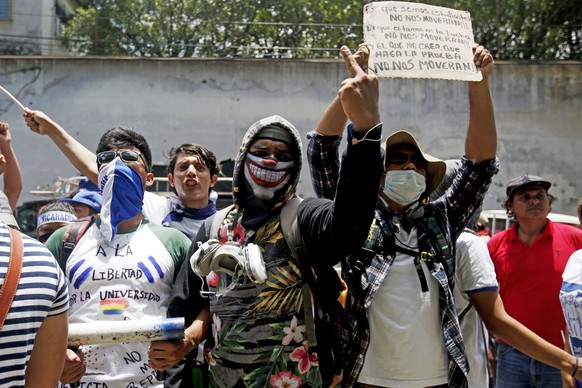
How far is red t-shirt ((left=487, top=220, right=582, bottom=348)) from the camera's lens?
505cm

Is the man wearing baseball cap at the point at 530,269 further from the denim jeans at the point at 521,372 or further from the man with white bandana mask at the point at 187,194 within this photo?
the man with white bandana mask at the point at 187,194

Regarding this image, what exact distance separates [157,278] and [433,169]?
4.61 ft

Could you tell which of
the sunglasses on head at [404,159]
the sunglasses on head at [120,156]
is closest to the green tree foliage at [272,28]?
the sunglasses on head at [120,156]

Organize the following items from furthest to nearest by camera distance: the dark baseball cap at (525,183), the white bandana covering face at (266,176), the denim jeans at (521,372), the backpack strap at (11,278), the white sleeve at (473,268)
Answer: the dark baseball cap at (525,183)
the denim jeans at (521,372)
the white sleeve at (473,268)
the white bandana covering face at (266,176)
the backpack strap at (11,278)

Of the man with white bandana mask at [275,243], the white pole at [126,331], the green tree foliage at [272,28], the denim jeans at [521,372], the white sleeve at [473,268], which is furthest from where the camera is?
the green tree foliage at [272,28]

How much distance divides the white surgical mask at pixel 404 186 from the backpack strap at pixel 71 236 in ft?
4.71

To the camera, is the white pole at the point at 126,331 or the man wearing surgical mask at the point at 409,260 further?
the man wearing surgical mask at the point at 409,260

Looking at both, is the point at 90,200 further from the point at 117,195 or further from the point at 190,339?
the point at 190,339

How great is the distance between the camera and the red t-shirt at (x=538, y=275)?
5.05 m

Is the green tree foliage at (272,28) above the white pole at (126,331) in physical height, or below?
above

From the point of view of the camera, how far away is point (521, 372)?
4848mm

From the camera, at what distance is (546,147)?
20.0 meters

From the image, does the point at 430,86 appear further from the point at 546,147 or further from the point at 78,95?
the point at 78,95

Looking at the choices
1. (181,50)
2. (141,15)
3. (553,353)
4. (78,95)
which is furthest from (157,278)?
(141,15)
